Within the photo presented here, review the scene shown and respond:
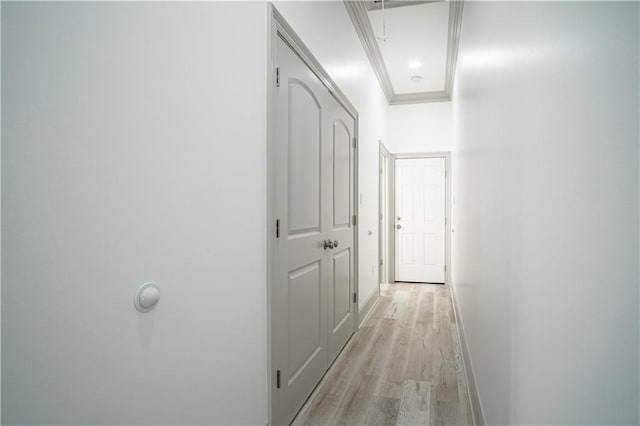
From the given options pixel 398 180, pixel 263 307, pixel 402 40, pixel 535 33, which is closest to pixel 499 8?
pixel 535 33

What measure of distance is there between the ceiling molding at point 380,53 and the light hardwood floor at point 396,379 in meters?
2.82

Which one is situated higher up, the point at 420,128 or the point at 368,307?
the point at 420,128

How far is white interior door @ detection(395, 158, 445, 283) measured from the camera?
17.9ft

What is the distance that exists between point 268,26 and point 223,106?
559 mm

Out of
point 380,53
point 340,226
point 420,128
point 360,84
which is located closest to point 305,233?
point 340,226

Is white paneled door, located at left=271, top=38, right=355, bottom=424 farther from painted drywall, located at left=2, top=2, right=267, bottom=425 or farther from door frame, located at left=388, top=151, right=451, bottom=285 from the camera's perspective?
door frame, located at left=388, top=151, right=451, bottom=285

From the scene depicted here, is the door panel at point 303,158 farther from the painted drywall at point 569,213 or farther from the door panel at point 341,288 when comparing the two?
the painted drywall at point 569,213

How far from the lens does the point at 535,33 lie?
2.79 ft

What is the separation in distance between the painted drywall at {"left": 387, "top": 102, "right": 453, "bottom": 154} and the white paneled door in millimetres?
2741

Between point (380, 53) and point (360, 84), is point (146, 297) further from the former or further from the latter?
point (380, 53)

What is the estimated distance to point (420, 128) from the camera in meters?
5.45

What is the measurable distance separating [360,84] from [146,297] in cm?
311

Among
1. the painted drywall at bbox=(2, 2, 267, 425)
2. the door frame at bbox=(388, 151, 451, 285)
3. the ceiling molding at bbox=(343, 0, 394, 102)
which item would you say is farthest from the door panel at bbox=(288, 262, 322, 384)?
the door frame at bbox=(388, 151, 451, 285)

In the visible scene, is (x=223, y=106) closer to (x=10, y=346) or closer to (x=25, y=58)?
(x=25, y=58)
